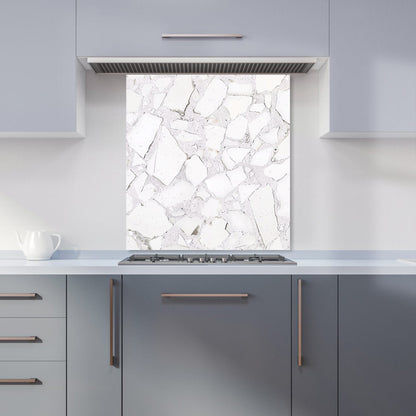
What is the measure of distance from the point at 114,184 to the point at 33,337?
3.05 ft

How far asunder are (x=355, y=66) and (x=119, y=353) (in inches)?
71.7

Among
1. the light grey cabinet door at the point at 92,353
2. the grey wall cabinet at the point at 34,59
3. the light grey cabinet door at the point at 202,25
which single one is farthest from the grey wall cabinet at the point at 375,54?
the light grey cabinet door at the point at 92,353

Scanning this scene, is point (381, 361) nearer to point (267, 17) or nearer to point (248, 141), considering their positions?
point (248, 141)

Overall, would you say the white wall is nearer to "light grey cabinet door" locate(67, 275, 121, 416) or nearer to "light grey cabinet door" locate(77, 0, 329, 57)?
"light grey cabinet door" locate(77, 0, 329, 57)

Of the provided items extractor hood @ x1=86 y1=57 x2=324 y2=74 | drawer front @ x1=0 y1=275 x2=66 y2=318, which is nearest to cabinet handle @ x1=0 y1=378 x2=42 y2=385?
drawer front @ x1=0 y1=275 x2=66 y2=318

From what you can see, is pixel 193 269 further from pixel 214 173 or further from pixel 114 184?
pixel 114 184

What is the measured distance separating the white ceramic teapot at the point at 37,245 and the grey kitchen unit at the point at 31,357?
35 centimetres

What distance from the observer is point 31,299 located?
2.07 meters

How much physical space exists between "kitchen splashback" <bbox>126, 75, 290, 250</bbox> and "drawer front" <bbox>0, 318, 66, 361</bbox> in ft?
2.13

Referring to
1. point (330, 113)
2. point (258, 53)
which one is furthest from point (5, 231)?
point (330, 113)

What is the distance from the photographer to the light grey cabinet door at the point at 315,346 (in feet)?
6.81

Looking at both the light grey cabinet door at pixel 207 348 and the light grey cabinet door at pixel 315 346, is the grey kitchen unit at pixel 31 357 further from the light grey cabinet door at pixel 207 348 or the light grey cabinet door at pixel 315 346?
the light grey cabinet door at pixel 315 346

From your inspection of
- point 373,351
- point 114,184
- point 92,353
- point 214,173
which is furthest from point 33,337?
point 373,351

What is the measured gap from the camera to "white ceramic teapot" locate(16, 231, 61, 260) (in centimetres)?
239
